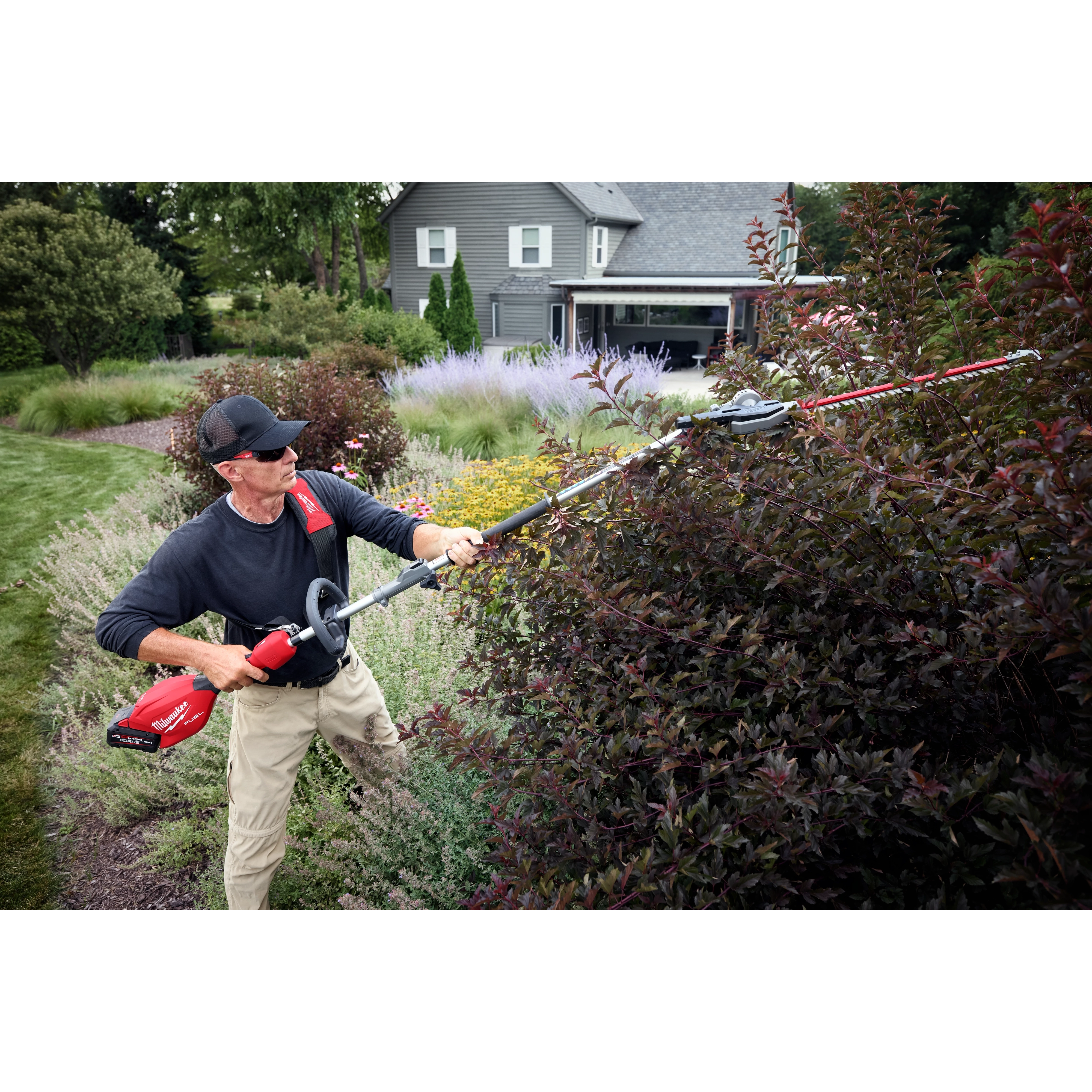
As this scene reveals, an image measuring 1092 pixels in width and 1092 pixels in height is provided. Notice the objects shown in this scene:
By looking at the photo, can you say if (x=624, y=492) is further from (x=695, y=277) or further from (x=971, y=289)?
(x=695, y=277)

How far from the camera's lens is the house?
849 inches

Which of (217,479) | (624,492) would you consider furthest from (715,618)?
(217,479)

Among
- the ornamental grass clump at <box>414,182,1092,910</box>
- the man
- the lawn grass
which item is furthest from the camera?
the lawn grass

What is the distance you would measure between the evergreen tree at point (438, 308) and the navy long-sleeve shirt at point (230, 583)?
20.0m

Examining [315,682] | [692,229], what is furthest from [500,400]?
[692,229]

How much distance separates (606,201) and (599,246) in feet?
4.64

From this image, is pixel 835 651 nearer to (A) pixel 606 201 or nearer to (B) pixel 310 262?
(A) pixel 606 201

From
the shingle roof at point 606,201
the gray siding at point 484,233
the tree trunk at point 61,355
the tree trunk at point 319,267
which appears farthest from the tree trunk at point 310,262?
the tree trunk at point 61,355

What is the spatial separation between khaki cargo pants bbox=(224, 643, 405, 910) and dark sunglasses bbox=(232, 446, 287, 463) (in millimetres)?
811

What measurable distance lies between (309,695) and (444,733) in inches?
40.6

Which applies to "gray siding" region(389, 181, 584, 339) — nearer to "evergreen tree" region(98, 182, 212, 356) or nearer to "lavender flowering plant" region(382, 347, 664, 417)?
"evergreen tree" region(98, 182, 212, 356)

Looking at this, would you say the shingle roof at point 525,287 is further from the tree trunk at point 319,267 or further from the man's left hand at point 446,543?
the man's left hand at point 446,543

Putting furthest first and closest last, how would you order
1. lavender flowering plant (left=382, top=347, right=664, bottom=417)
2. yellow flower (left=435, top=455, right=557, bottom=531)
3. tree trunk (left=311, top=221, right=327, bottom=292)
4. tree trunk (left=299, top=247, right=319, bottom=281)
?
tree trunk (left=299, top=247, right=319, bottom=281) → tree trunk (left=311, top=221, right=327, bottom=292) → lavender flowering plant (left=382, top=347, right=664, bottom=417) → yellow flower (left=435, top=455, right=557, bottom=531)

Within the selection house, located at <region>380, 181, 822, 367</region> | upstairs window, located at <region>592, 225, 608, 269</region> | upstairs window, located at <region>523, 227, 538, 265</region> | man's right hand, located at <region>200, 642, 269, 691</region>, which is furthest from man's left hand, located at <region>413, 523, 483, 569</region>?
upstairs window, located at <region>523, 227, 538, 265</region>
